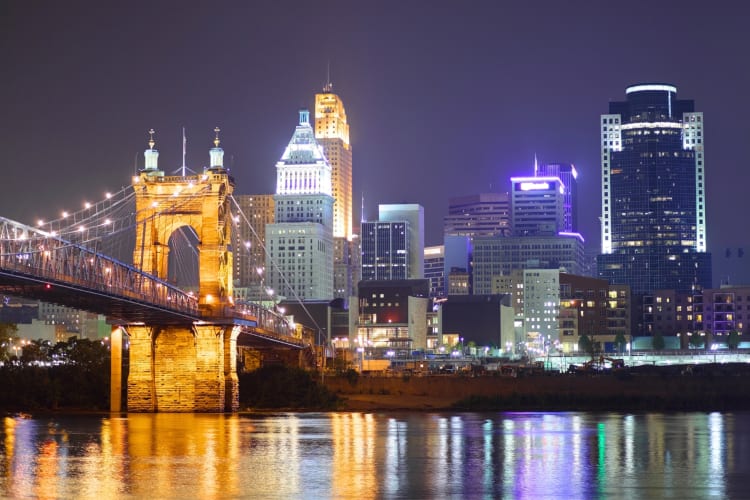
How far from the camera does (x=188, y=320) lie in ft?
271

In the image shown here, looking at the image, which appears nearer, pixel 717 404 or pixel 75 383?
pixel 75 383

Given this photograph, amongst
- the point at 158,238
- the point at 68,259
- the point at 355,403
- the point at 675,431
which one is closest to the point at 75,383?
the point at 158,238

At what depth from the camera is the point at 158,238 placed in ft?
293

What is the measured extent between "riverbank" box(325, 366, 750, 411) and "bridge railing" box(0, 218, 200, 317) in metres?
23.2

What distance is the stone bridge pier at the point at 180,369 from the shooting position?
82.5 metres

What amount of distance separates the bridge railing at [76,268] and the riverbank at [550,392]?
23227 mm

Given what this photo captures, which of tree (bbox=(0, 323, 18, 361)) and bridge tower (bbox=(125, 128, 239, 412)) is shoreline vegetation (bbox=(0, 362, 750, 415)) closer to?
bridge tower (bbox=(125, 128, 239, 412))

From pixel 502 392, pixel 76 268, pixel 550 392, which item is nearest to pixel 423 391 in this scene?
pixel 502 392

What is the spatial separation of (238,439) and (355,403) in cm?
4004

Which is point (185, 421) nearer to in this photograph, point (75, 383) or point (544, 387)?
point (75, 383)

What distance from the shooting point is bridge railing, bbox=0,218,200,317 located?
5931 cm

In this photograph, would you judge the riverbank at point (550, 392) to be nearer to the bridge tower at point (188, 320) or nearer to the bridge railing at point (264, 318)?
the bridge railing at point (264, 318)

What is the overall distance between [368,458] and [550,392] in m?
59.3

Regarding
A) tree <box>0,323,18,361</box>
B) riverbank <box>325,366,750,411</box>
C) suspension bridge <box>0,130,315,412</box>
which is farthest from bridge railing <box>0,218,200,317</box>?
tree <box>0,323,18,361</box>
